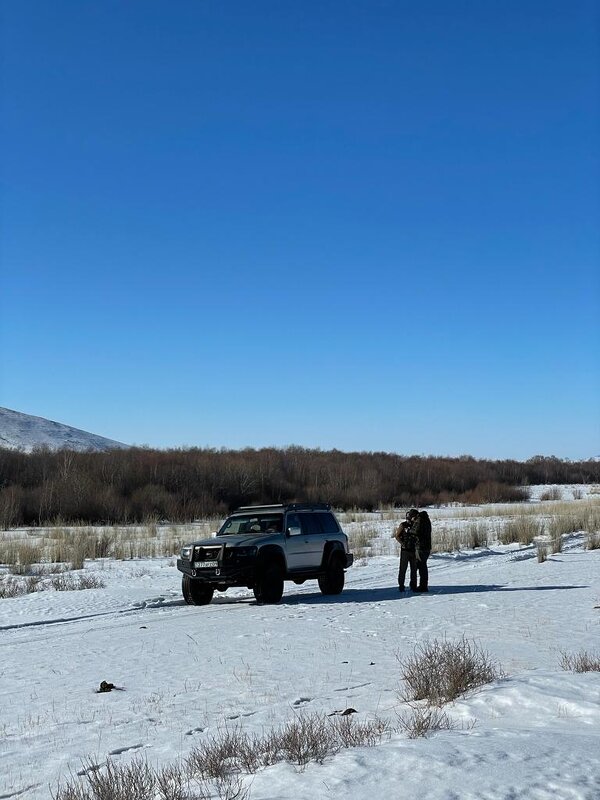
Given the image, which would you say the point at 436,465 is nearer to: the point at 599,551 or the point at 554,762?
the point at 599,551

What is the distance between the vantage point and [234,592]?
67.1ft

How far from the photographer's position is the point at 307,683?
9828 mm

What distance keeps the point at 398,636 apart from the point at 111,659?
4.15m

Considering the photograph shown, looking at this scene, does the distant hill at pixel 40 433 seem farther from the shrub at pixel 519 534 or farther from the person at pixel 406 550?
the person at pixel 406 550

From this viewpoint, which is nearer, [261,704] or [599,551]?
[261,704]

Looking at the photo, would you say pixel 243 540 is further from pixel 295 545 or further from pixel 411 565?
pixel 411 565

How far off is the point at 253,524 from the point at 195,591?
6.23 ft

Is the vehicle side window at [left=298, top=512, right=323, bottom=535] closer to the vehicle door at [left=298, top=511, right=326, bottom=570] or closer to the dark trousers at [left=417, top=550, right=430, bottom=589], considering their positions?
the vehicle door at [left=298, top=511, right=326, bottom=570]

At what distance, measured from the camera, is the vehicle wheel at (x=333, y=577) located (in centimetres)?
1861

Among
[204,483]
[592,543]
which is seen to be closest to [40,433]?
[204,483]

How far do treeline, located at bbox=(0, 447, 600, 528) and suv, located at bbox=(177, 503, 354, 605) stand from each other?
28358 millimetres

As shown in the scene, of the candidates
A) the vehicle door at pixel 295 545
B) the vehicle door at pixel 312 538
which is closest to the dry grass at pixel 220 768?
the vehicle door at pixel 295 545

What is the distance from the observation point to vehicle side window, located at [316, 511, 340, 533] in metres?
19.1

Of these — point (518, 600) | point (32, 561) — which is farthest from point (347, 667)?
point (32, 561)
